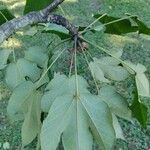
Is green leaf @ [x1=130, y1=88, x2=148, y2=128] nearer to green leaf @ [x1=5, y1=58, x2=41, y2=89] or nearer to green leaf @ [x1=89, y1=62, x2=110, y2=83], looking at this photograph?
green leaf @ [x1=89, y1=62, x2=110, y2=83]

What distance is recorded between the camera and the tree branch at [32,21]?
0.90 m

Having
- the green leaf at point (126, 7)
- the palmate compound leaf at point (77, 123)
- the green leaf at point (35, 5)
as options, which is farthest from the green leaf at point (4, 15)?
the green leaf at point (126, 7)

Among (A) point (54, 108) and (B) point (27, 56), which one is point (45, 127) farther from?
(B) point (27, 56)

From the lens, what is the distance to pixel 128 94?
4090 millimetres

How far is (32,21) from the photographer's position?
94 centimetres

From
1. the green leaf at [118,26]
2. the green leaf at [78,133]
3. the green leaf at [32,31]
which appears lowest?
the green leaf at [78,133]

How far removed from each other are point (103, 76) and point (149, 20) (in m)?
4.56

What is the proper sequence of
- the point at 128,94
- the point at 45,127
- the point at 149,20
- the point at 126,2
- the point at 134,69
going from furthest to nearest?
the point at 126,2
the point at 149,20
the point at 128,94
the point at 134,69
the point at 45,127

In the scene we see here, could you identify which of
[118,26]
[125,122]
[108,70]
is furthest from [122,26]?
[125,122]

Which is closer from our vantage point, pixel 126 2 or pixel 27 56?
pixel 27 56

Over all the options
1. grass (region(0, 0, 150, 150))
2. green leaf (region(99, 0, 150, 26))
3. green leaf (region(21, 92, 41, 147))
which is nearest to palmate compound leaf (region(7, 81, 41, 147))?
green leaf (region(21, 92, 41, 147))

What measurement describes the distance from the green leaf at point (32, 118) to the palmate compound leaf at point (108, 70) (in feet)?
0.54

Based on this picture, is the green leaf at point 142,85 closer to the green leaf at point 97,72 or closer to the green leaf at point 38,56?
the green leaf at point 97,72

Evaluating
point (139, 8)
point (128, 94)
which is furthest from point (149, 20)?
point (128, 94)
